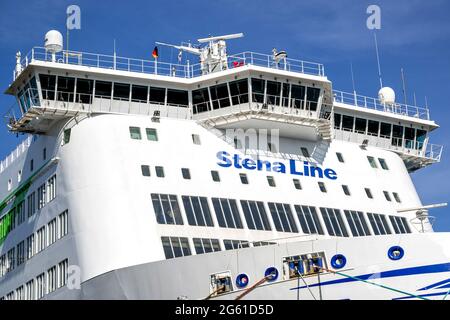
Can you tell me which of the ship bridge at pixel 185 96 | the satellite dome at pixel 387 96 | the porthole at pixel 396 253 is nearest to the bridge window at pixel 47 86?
the ship bridge at pixel 185 96

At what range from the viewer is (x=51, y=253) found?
3719 cm

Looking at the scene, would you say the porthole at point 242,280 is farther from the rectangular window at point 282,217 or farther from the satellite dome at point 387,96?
the satellite dome at point 387,96

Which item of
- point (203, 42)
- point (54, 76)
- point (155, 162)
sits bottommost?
point (155, 162)

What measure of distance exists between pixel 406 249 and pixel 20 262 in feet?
62.7

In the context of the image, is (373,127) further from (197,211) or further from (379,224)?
(197,211)

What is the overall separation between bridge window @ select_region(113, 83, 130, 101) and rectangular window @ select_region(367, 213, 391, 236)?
447 inches

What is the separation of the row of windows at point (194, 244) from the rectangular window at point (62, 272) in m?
4.33

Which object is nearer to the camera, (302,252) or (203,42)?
(302,252)

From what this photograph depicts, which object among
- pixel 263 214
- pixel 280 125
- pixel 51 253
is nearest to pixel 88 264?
pixel 51 253

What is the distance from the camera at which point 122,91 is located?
1513 inches

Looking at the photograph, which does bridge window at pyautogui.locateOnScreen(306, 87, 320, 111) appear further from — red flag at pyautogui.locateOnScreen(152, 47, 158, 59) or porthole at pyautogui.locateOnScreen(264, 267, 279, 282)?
porthole at pyautogui.locateOnScreen(264, 267, 279, 282)

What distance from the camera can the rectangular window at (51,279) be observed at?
3662 centimetres

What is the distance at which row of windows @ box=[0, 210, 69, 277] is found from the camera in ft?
120

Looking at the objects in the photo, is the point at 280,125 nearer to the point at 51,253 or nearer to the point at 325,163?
the point at 325,163
